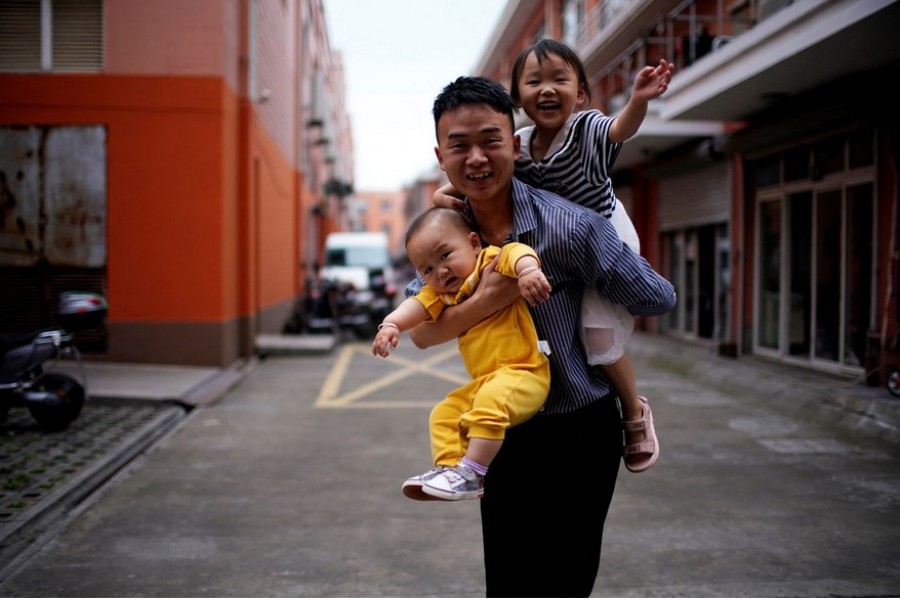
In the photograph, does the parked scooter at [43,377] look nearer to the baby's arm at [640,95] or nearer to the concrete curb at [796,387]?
the baby's arm at [640,95]

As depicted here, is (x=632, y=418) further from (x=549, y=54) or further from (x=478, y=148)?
(x=549, y=54)

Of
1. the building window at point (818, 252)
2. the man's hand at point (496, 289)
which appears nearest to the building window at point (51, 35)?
the building window at point (818, 252)

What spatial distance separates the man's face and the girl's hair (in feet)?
0.93

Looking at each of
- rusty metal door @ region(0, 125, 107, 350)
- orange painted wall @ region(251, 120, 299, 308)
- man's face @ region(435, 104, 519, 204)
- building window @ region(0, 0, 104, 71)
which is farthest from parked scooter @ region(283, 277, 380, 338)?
man's face @ region(435, 104, 519, 204)

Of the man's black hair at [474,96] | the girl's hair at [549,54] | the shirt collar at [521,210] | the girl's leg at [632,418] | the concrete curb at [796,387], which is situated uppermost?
the girl's hair at [549,54]

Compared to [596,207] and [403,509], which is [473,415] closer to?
[596,207]

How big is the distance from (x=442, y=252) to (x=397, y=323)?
0.23 meters

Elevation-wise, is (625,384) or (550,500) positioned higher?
(625,384)

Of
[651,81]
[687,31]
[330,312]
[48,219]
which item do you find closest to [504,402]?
[651,81]

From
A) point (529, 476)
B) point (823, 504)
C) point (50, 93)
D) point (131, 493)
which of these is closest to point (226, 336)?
point (50, 93)

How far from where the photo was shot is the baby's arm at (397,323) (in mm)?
2092

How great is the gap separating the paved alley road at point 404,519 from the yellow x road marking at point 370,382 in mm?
990

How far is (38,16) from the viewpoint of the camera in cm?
1065

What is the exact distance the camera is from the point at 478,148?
2.00 m
